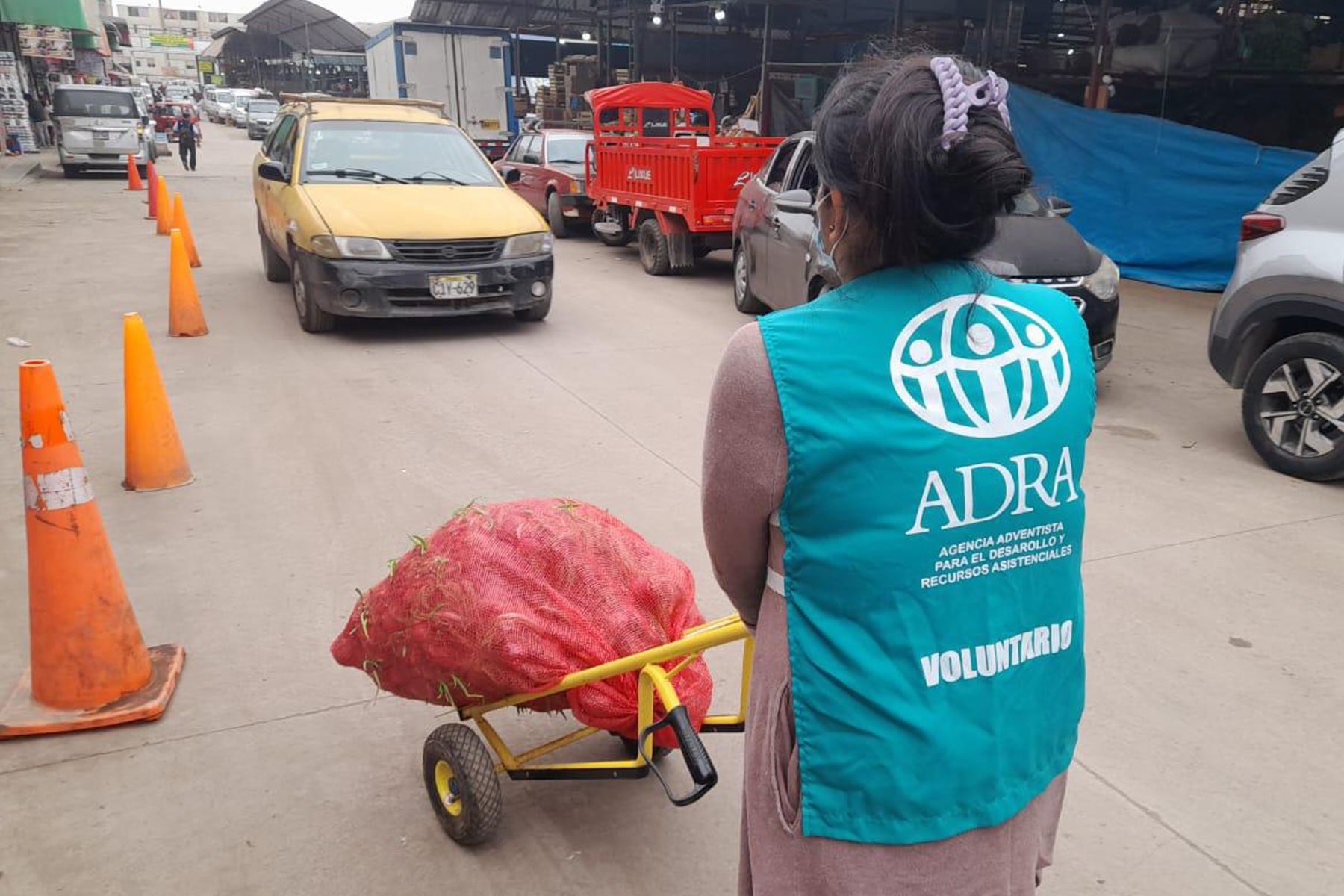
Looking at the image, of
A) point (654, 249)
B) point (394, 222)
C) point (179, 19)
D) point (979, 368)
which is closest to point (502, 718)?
point (979, 368)

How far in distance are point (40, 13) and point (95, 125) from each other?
8.57ft

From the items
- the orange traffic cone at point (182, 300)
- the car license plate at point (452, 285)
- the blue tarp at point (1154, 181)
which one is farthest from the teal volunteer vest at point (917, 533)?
the blue tarp at point (1154, 181)

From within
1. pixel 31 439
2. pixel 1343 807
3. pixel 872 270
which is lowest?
pixel 1343 807

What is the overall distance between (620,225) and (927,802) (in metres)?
12.5

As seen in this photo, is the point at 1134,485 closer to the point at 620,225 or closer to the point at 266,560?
the point at 266,560

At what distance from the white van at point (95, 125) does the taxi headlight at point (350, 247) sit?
18.7 metres

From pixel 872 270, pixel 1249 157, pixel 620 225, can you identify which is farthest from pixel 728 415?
pixel 620 225

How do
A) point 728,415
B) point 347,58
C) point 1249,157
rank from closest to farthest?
point 728,415, point 1249,157, point 347,58

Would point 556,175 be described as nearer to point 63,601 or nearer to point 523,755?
point 63,601

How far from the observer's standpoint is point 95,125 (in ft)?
75.0

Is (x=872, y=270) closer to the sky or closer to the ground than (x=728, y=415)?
closer to the sky

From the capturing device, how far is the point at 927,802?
1305 millimetres

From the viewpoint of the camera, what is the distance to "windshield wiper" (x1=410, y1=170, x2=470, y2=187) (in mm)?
8852

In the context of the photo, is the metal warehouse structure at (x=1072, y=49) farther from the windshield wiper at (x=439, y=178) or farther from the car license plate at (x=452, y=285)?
the car license plate at (x=452, y=285)
